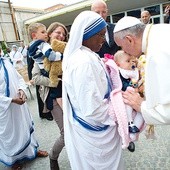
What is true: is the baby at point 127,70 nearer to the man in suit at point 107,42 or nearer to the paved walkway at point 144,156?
the man in suit at point 107,42

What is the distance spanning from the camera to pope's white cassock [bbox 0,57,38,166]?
2.74m

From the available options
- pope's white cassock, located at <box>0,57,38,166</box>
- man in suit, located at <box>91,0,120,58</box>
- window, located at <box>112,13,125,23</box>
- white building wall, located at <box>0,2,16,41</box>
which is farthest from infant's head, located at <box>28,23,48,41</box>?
white building wall, located at <box>0,2,16,41</box>

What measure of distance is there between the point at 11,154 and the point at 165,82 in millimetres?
2311

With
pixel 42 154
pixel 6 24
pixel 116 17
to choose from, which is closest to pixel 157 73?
pixel 42 154

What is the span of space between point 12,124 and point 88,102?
5.49 ft

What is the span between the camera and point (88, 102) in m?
1.57

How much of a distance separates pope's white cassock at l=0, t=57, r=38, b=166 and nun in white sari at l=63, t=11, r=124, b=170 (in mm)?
1226

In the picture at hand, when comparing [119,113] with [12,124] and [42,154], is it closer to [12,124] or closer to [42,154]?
[12,124]

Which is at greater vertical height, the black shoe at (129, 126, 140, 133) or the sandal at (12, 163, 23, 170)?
the black shoe at (129, 126, 140, 133)

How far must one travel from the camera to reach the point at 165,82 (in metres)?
1.35

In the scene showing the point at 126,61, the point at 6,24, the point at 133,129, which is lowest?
the point at 133,129

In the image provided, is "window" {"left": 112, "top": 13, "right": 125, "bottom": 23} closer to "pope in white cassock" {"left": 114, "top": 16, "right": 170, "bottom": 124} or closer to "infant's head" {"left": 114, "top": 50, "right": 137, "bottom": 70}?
"infant's head" {"left": 114, "top": 50, "right": 137, "bottom": 70}

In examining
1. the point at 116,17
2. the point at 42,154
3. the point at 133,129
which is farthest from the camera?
the point at 116,17

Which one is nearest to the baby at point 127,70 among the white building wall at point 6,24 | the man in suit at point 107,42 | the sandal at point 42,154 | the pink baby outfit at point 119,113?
the pink baby outfit at point 119,113
